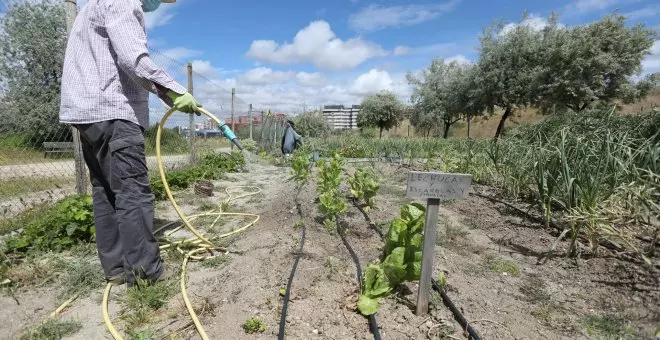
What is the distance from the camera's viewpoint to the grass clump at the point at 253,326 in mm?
1594

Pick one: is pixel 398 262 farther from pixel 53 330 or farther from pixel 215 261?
pixel 53 330

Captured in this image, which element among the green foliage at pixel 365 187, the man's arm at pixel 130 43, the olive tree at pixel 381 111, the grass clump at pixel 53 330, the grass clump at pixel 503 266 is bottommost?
the grass clump at pixel 53 330

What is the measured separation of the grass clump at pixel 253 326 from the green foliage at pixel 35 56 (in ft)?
15.2

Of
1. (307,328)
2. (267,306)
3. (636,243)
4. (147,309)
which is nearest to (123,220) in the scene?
(147,309)

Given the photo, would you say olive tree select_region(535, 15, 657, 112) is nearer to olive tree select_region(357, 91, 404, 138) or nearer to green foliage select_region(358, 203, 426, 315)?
green foliage select_region(358, 203, 426, 315)

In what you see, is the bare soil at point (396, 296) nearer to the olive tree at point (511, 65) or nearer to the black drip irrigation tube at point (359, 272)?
the black drip irrigation tube at point (359, 272)

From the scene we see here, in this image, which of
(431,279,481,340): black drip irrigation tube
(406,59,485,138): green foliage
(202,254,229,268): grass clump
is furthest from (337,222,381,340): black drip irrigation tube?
(406,59,485,138): green foliage

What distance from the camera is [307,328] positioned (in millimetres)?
1639

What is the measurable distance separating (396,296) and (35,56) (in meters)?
9.07

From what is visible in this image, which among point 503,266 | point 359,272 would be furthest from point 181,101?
point 503,266

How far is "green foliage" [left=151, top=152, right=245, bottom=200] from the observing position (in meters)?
4.25

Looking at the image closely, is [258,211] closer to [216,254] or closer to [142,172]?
[216,254]

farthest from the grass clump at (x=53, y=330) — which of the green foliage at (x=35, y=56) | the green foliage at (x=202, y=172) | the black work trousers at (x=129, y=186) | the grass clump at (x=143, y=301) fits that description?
the green foliage at (x=35, y=56)

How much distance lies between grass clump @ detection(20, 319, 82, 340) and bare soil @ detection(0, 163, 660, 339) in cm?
4
